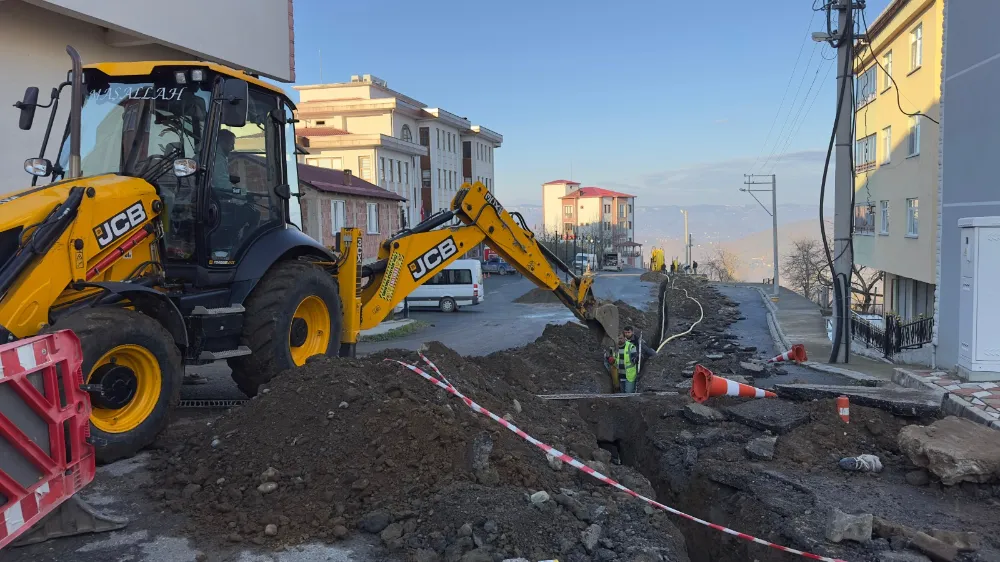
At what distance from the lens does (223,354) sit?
22.0ft

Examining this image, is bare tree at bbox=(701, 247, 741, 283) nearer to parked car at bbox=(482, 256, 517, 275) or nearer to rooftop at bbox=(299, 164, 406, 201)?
parked car at bbox=(482, 256, 517, 275)

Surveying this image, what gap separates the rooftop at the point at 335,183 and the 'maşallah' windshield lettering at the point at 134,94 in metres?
19.7

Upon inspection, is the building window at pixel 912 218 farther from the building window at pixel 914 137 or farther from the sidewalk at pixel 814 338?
the sidewalk at pixel 814 338

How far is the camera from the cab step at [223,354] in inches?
257

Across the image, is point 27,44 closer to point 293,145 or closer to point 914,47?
point 293,145

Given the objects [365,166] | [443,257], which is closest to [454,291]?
[365,166]

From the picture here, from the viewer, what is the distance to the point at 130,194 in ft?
20.3

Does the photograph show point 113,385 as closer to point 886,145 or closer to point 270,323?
point 270,323

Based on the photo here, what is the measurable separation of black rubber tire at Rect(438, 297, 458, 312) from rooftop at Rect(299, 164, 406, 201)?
21.3ft

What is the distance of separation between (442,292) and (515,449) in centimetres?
2062

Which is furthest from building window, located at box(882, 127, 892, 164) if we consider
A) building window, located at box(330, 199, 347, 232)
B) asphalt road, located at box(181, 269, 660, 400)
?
building window, located at box(330, 199, 347, 232)

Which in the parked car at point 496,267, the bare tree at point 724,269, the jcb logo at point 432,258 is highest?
the jcb logo at point 432,258

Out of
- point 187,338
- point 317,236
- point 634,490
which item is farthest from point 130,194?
point 317,236

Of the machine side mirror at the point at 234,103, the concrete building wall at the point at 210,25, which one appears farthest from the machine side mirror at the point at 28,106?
the concrete building wall at the point at 210,25
